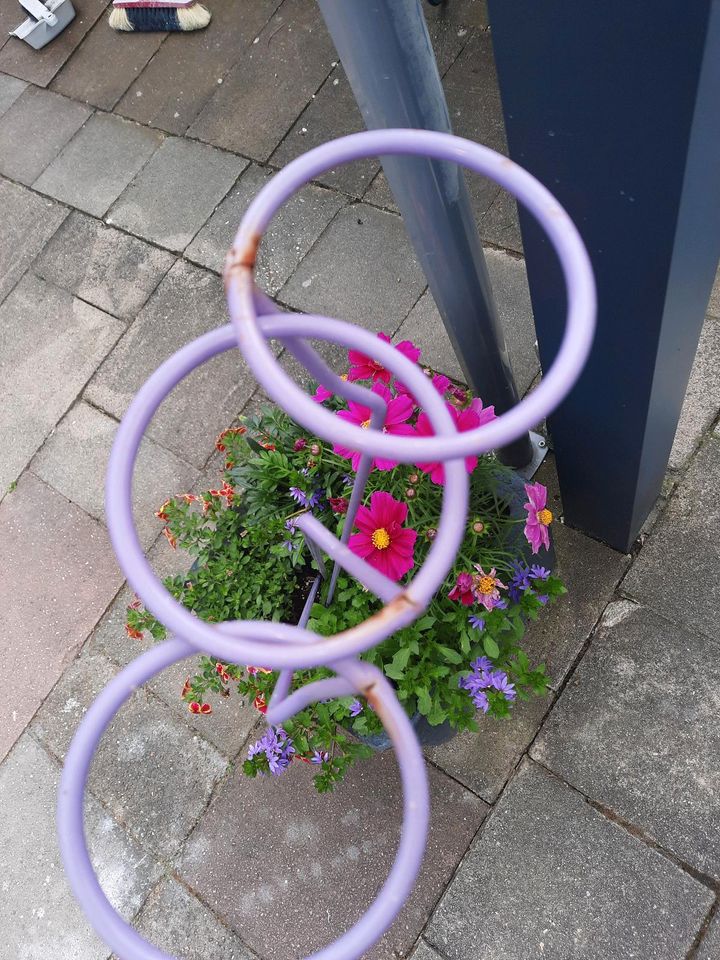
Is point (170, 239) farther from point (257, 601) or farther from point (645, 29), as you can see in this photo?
point (645, 29)

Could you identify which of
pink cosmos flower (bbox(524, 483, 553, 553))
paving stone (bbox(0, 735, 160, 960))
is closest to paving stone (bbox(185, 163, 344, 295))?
pink cosmos flower (bbox(524, 483, 553, 553))

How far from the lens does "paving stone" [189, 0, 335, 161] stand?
10.6ft

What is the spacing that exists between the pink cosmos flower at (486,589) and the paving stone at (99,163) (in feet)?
8.33

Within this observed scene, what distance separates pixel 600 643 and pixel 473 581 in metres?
0.72

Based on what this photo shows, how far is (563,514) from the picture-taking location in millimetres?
2309

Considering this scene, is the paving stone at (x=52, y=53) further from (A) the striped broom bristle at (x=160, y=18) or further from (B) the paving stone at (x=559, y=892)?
(B) the paving stone at (x=559, y=892)

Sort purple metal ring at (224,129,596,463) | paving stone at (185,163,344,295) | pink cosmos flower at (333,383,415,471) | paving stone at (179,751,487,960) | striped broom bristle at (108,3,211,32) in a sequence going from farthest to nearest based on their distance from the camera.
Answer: striped broom bristle at (108,3,211,32) < paving stone at (185,163,344,295) < paving stone at (179,751,487,960) < pink cosmos flower at (333,383,415,471) < purple metal ring at (224,129,596,463)

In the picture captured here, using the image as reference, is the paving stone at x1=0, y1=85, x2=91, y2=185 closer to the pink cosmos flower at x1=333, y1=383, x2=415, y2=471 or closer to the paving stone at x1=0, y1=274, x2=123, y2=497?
the paving stone at x1=0, y1=274, x2=123, y2=497

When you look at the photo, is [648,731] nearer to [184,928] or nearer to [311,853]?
[311,853]

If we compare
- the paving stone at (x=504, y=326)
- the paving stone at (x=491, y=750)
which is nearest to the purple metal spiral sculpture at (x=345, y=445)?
the paving stone at (x=491, y=750)

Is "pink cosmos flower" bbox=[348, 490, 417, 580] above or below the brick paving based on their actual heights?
above

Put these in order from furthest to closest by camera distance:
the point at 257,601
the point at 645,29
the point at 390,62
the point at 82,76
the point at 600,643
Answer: the point at 82,76 → the point at 600,643 → the point at 257,601 → the point at 390,62 → the point at 645,29

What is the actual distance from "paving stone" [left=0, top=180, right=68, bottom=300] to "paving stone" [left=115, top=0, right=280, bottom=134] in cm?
56

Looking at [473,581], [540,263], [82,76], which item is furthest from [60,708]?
[82,76]
